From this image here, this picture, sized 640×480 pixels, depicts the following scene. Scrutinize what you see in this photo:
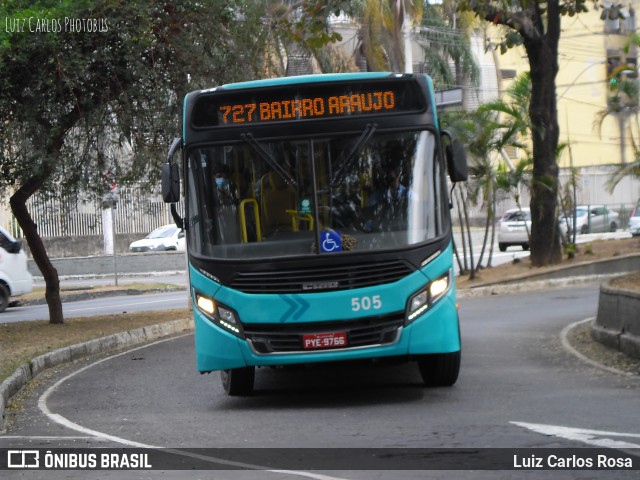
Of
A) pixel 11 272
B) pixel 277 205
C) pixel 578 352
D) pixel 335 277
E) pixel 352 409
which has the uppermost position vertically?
pixel 277 205

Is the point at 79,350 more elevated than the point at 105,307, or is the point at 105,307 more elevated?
the point at 79,350

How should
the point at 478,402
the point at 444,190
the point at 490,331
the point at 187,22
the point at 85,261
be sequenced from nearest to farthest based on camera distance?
the point at 478,402 → the point at 444,190 → the point at 490,331 → the point at 187,22 → the point at 85,261

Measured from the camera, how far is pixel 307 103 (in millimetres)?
10836

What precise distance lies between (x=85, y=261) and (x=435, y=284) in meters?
34.2

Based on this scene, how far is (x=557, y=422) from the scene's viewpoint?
8.84m

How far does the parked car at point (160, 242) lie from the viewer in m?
45.6

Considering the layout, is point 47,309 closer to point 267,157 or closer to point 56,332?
point 56,332

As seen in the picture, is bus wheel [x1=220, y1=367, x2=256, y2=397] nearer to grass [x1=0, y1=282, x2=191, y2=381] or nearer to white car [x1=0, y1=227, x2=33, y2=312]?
grass [x1=0, y1=282, x2=191, y2=381]

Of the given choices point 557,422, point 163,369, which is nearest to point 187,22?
point 163,369

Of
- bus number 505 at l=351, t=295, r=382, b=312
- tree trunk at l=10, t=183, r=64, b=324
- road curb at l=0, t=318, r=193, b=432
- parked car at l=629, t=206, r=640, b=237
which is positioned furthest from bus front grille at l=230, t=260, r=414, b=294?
parked car at l=629, t=206, r=640, b=237

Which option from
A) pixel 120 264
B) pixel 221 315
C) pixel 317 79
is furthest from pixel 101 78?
pixel 120 264

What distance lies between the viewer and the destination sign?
1080cm

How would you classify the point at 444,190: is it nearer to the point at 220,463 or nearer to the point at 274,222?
the point at 274,222

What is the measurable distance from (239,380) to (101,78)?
8.96 meters
